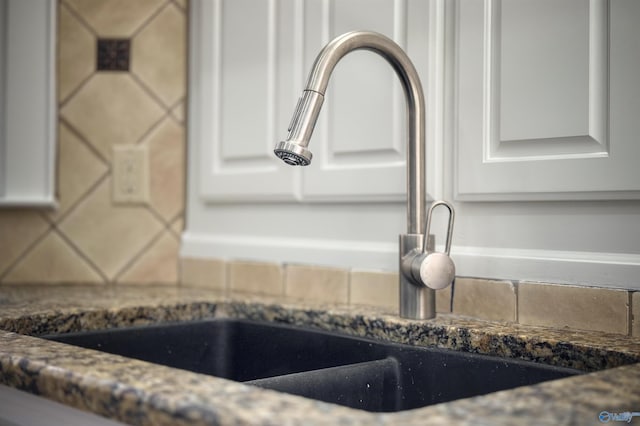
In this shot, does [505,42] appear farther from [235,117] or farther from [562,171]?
[235,117]

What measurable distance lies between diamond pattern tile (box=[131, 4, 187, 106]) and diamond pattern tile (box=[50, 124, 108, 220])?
20 cm

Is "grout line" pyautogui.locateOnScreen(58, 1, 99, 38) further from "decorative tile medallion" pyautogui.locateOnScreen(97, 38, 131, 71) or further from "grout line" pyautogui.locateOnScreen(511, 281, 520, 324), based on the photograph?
"grout line" pyautogui.locateOnScreen(511, 281, 520, 324)

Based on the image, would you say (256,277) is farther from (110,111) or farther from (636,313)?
(636,313)

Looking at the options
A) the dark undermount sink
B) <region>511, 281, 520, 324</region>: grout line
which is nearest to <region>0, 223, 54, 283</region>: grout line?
the dark undermount sink

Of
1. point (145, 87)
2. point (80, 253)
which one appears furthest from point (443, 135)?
point (80, 253)

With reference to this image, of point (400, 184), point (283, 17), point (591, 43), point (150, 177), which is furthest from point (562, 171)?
point (150, 177)

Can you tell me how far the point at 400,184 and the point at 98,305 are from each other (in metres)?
0.53

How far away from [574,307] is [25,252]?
3.64 feet

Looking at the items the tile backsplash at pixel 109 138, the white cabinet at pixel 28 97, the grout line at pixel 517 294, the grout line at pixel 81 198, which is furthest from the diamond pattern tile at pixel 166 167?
the grout line at pixel 517 294

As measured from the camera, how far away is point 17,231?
155 cm

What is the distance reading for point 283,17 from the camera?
1391mm

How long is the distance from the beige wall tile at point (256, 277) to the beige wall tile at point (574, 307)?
1.65 feet

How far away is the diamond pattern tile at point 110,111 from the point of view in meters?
1.58

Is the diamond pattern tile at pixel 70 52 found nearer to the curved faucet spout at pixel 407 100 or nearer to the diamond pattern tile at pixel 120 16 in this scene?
the diamond pattern tile at pixel 120 16
